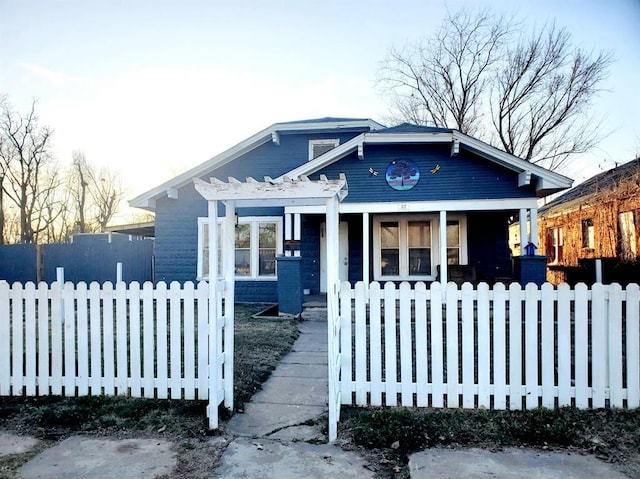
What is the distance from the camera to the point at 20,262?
51.3ft

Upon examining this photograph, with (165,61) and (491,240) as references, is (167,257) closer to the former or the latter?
(165,61)

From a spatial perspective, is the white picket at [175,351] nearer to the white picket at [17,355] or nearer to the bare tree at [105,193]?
the white picket at [17,355]

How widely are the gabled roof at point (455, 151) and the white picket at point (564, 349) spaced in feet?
23.0

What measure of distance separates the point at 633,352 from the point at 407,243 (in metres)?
9.01

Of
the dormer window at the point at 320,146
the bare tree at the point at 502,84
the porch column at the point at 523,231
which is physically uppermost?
the bare tree at the point at 502,84

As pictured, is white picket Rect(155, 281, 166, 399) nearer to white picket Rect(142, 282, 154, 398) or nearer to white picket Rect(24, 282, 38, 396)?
white picket Rect(142, 282, 154, 398)

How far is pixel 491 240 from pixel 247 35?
8680 mm

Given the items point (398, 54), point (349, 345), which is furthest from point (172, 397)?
point (398, 54)

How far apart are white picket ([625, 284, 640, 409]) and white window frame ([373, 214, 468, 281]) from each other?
8.69m

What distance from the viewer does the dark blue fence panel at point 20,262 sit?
1557 cm

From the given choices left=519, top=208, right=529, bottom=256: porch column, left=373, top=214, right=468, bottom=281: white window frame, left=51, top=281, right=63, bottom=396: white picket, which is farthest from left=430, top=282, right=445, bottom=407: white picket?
left=373, top=214, right=468, bottom=281: white window frame

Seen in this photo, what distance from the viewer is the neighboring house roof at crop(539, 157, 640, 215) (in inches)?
553

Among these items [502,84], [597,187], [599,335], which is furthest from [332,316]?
[502,84]

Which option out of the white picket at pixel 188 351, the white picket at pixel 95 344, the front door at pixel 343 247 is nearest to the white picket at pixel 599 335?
the white picket at pixel 188 351
